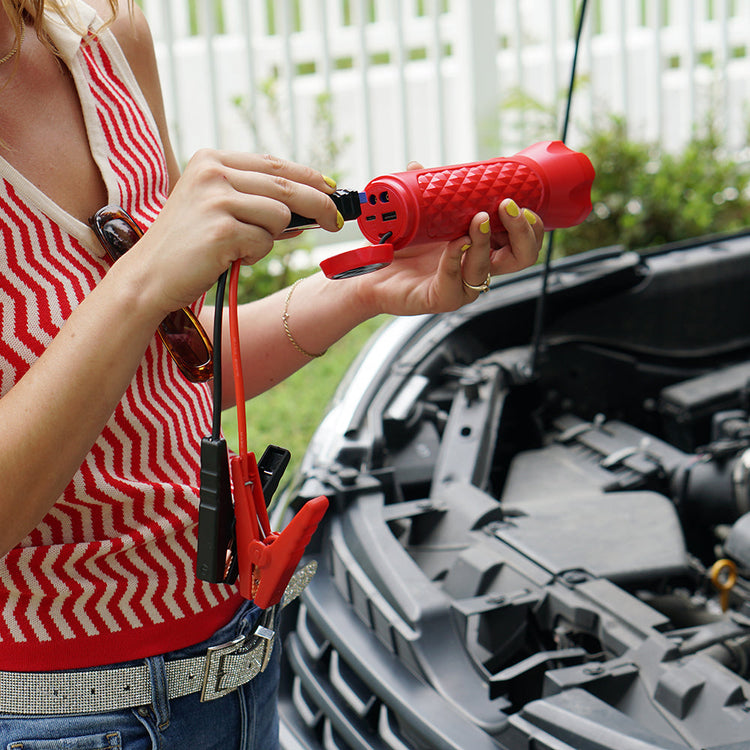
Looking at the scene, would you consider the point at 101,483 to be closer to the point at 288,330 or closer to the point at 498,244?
the point at 288,330

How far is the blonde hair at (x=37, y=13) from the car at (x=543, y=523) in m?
0.78

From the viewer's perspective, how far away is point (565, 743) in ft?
3.28

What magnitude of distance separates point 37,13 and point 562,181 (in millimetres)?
480

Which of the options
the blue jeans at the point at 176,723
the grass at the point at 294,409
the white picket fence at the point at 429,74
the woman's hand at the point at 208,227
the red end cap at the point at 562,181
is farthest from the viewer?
the white picket fence at the point at 429,74

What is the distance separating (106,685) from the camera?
29.8 inches

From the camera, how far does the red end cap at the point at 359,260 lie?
0.78 meters

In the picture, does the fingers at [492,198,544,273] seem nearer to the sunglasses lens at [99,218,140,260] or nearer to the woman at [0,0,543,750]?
the woman at [0,0,543,750]

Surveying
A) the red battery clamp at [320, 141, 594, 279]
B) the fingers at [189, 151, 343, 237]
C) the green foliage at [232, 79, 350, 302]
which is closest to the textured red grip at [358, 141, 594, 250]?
the red battery clamp at [320, 141, 594, 279]

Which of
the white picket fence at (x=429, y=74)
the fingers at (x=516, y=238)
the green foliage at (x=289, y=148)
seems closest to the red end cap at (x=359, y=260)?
the fingers at (x=516, y=238)

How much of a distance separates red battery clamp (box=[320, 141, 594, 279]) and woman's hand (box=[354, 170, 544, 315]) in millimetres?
18

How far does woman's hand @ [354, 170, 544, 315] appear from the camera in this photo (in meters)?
0.83

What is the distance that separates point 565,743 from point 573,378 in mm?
1036

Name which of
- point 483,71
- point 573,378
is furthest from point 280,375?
point 483,71

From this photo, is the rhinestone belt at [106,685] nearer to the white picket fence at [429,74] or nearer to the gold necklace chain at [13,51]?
the gold necklace chain at [13,51]
